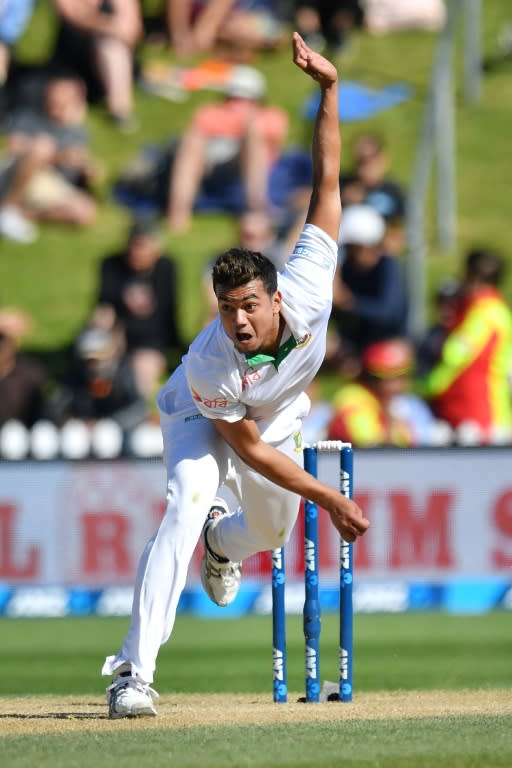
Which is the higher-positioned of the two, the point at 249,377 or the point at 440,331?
the point at 440,331

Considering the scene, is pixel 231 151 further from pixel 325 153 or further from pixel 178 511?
pixel 178 511

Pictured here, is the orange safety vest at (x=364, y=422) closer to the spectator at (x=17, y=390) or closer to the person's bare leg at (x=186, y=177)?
the spectator at (x=17, y=390)

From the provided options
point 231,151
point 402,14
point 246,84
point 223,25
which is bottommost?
point 231,151

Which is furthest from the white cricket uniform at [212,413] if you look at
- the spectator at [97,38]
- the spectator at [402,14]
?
the spectator at [402,14]

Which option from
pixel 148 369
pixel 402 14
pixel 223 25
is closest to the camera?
pixel 148 369

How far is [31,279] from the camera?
16656mm

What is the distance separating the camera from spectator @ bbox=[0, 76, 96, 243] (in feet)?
51.1

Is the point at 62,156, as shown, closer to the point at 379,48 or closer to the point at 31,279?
the point at 31,279

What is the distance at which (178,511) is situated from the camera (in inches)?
229

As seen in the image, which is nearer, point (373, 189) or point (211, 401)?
point (211, 401)

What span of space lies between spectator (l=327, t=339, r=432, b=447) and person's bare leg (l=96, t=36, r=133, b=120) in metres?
5.93

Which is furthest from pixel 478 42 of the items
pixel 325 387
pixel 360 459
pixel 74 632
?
pixel 74 632

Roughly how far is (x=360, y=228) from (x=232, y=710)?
778 cm

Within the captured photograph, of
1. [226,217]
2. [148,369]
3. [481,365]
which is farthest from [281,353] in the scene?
[226,217]
